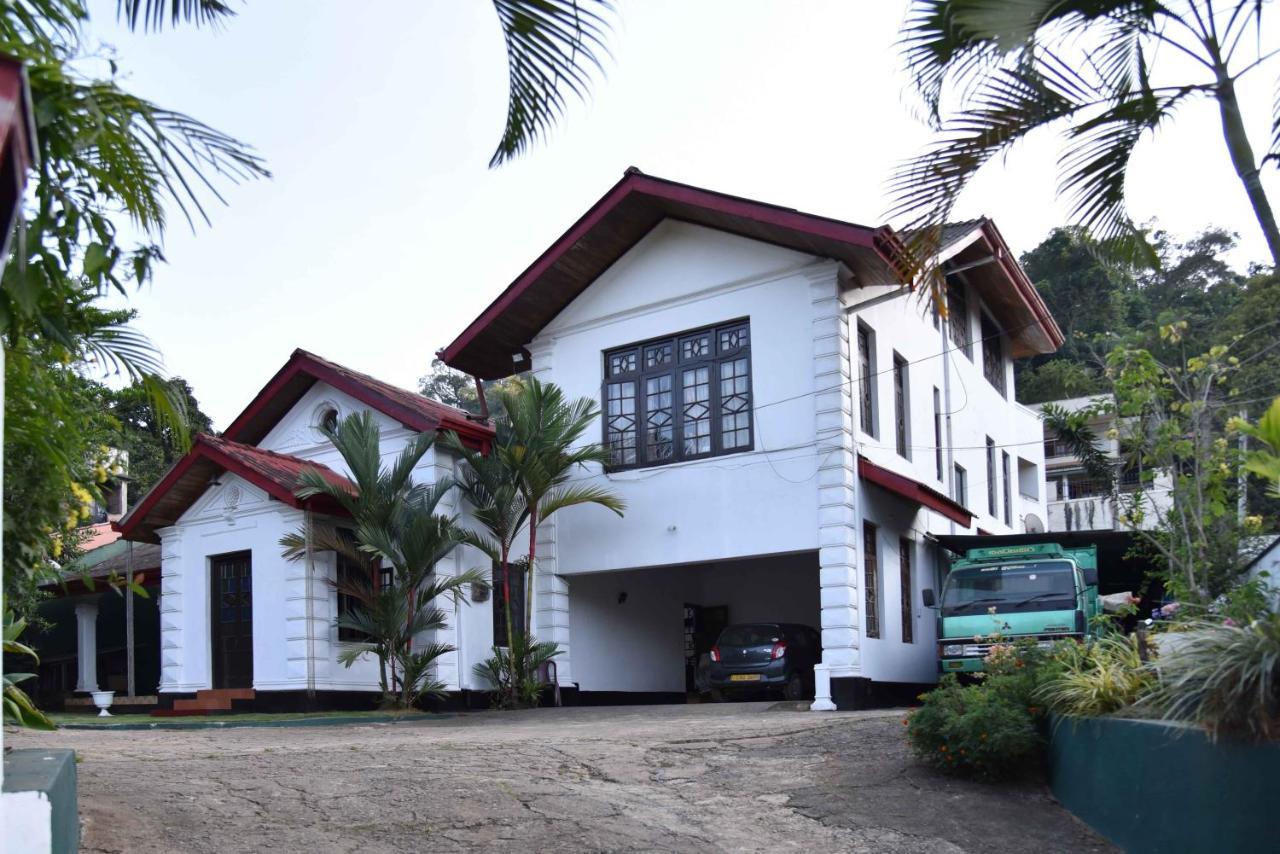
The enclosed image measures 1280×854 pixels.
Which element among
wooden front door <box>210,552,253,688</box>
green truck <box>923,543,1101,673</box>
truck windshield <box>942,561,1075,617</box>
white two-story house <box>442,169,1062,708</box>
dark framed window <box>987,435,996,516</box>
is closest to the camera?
green truck <box>923,543,1101,673</box>

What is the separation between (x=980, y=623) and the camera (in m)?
17.1

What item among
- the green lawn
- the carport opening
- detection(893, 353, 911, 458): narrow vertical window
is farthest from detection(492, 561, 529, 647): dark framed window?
detection(893, 353, 911, 458): narrow vertical window

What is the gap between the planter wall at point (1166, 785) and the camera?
643cm

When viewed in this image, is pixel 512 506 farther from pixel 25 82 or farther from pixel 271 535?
Answer: pixel 25 82

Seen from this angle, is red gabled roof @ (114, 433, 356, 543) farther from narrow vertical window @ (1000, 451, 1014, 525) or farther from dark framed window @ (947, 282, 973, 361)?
narrow vertical window @ (1000, 451, 1014, 525)

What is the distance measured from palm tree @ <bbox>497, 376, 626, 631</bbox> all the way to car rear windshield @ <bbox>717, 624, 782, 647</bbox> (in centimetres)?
260

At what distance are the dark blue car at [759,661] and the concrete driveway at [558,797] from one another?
22.6 feet

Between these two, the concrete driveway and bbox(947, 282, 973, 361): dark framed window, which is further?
bbox(947, 282, 973, 361): dark framed window

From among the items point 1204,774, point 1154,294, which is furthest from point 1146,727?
point 1154,294

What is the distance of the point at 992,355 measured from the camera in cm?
2752

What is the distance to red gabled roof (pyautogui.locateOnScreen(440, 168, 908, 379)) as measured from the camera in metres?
17.7

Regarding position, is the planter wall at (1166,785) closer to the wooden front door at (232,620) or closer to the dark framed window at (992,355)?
the wooden front door at (232,620)

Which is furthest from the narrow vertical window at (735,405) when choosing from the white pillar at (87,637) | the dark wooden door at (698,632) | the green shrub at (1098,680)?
the white pillar at (87,637)

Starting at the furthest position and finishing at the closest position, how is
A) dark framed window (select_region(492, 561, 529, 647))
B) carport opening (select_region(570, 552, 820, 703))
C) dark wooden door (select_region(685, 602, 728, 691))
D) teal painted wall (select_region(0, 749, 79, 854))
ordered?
dark wooden door (select_region(685, 602, 728, 691)) < carport opening (select_region(570, 552, 820, 703)) < dark framed window (select_region(492, 561, 529, 647)) < teal painted wall (select_region(0, 749, 79, 854))
